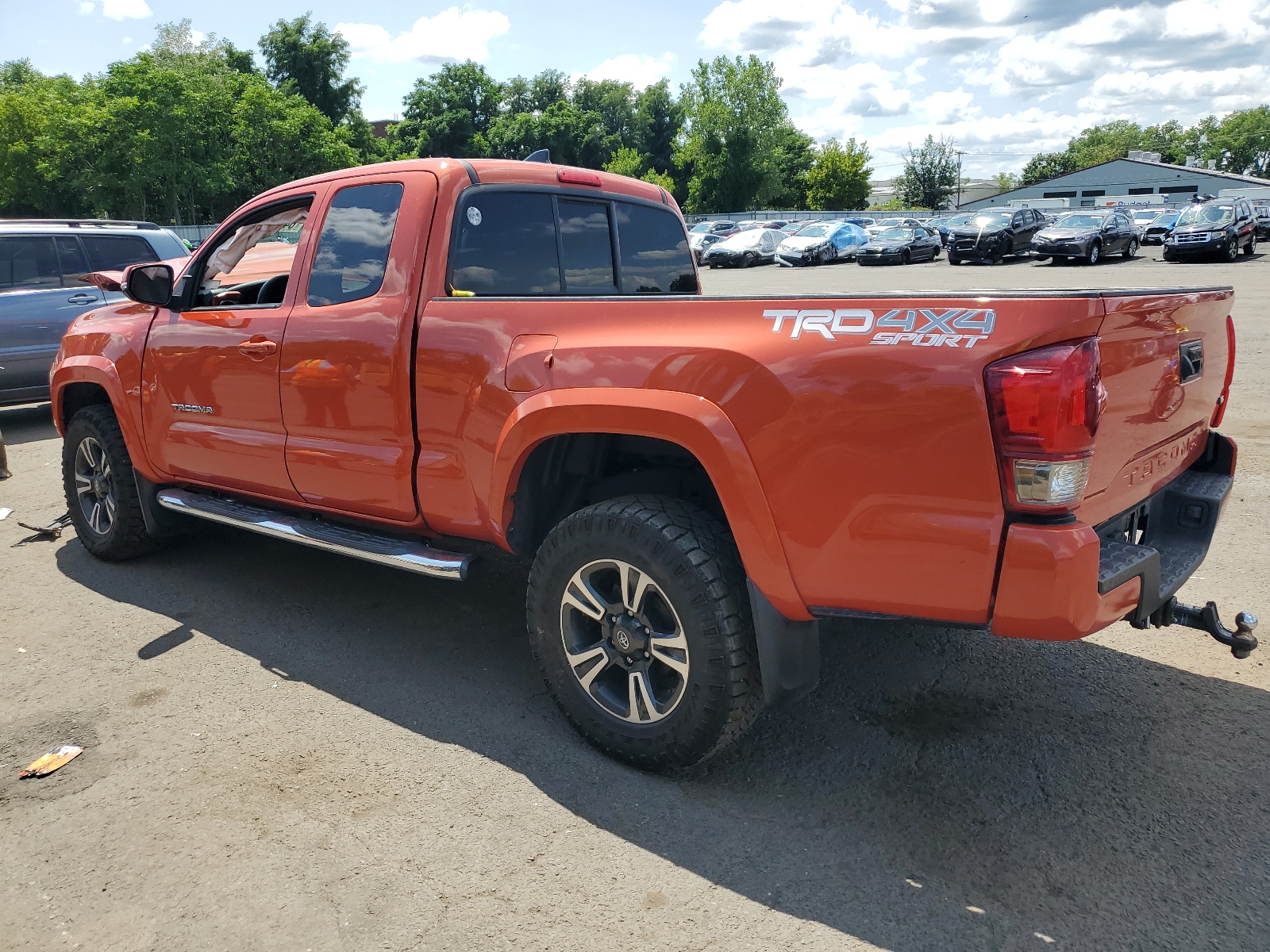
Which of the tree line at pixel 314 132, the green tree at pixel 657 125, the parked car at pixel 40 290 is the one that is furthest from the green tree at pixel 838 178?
the parked car at pixel 40 290

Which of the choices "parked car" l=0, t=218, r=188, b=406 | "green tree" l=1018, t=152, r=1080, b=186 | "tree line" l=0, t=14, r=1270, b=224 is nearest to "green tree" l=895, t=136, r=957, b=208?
"tree line" l=0, t=14, r=1270, b=224

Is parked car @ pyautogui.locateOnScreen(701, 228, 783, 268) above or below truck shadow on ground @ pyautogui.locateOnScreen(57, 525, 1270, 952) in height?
above

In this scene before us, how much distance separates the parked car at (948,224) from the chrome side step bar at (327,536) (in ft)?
102

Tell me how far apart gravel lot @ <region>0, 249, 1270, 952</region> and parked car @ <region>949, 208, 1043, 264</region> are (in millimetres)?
28672

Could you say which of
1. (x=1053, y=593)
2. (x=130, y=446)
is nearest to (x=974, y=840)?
(x=1053, y=593)

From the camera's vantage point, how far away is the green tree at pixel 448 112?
250 feet

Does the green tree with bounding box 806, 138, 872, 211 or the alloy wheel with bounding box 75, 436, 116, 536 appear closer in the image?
the alloy wheel with bounding box 75, 436, 116, 536

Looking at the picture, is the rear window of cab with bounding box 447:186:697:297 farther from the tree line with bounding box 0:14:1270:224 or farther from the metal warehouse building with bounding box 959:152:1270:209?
the metal warehouse building with bounding box 959:152:1270:209

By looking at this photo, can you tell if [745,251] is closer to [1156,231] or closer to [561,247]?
[1156,231]

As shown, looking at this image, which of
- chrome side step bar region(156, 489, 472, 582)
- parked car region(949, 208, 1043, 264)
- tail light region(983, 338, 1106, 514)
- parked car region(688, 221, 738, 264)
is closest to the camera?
tail light region(983, 338, 1106, 514)

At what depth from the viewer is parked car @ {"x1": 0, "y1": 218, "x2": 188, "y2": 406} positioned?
9.12 meters

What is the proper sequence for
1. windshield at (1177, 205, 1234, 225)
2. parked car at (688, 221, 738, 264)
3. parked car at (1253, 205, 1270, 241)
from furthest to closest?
1. parked car at (688, 221, 738, 264)
2. parked car at (1253, 205, 1270, 241)
3. windshield at (1177, 205, 1234, 225)

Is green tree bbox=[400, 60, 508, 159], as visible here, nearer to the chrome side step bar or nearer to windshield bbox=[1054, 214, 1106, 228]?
windshield bbox=[1054, 214, 1106, 228]

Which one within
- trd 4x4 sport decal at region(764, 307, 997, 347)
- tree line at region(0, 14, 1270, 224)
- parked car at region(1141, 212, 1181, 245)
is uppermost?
tree line at region(0, 14, 1270, 224)
